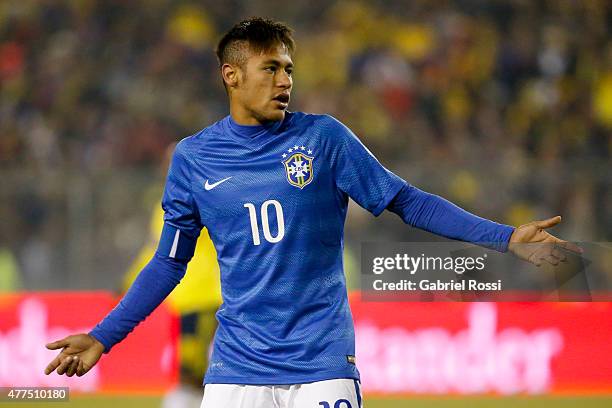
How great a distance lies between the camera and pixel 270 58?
12.2ft

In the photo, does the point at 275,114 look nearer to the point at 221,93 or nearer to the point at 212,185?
the point at 212,185

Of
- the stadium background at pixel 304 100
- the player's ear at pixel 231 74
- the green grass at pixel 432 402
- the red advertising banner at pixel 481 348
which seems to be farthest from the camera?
the stadium background at pixel 304 100

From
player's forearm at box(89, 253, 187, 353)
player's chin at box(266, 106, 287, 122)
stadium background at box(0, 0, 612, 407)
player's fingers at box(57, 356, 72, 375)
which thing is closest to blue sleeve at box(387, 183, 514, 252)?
player's chin at box(266, 106, 287, 122)

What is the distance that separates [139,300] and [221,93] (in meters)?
8.63

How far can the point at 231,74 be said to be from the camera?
382 centimetres

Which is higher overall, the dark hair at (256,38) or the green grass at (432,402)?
the dark hair at (256,38)

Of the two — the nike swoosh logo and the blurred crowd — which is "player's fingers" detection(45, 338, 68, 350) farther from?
the blurred crowd

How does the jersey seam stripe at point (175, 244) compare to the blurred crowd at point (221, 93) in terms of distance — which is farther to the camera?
the blurred crowd at point (221, 93)

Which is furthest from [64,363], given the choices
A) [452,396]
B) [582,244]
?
[452,396]

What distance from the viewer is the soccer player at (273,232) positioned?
347 cm

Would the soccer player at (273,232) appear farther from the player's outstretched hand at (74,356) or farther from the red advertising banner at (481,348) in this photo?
the red advertising banner at (481,348)

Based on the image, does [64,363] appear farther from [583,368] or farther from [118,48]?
[118,48]

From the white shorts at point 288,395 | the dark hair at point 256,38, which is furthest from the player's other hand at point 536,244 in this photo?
the dark hair at point 256,38

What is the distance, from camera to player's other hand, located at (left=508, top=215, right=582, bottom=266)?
3379 mm
